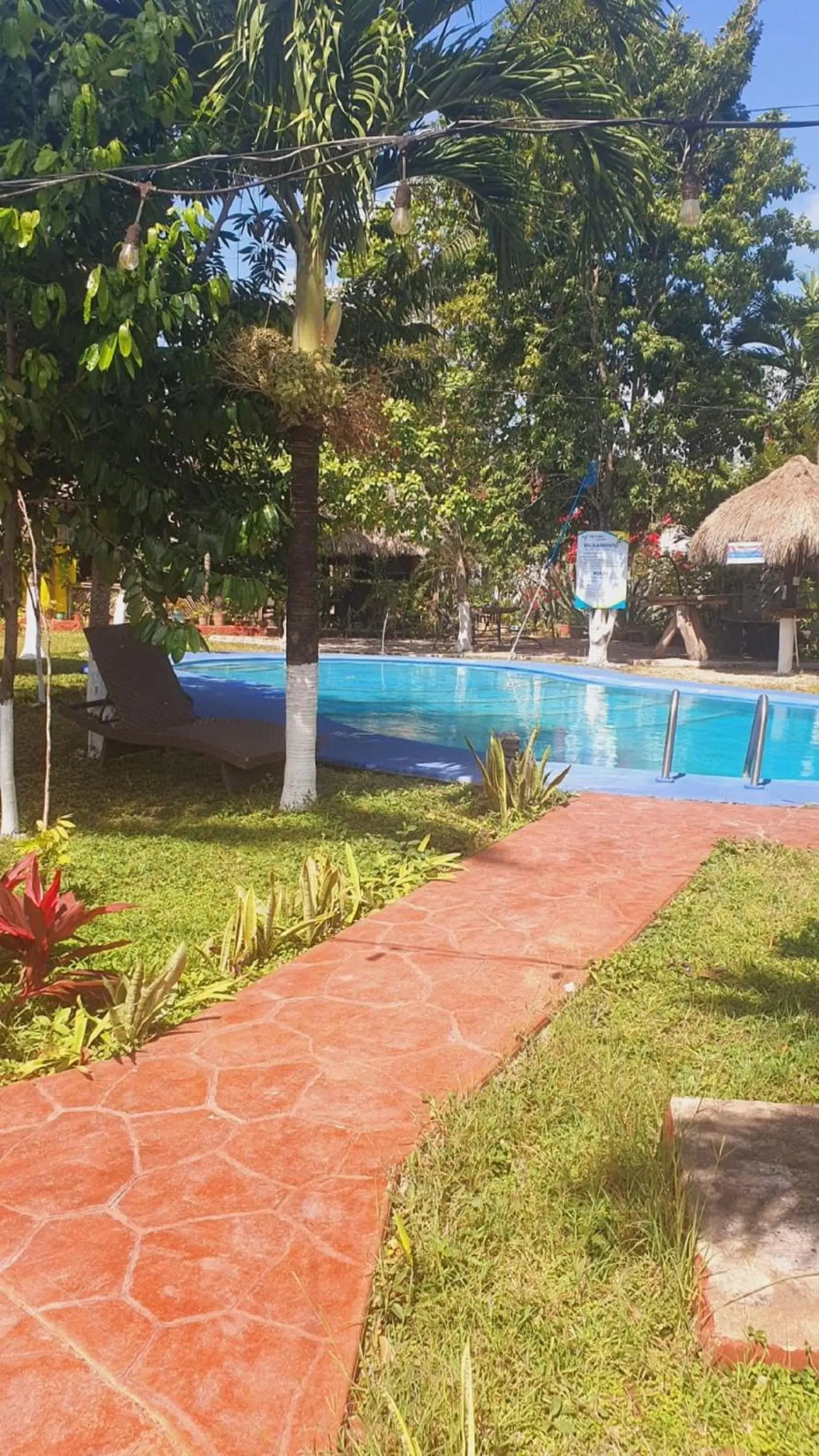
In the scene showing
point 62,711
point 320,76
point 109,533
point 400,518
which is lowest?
point 62,711

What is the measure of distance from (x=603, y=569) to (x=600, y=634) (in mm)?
1372

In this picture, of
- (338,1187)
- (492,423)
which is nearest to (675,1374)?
(338,1187)

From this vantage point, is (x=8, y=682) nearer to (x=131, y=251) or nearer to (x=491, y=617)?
(x=131, y=251)

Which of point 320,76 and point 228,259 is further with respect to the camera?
point 228,259

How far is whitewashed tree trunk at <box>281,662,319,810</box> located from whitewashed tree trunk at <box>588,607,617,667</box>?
1372 centimetres

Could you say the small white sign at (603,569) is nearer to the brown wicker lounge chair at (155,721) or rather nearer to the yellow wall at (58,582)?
the yellow wall at (58,582)

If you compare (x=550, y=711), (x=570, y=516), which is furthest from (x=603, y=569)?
(x=550, y=711)

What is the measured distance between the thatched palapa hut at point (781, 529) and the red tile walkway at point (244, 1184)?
15.7 metres

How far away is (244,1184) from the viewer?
9.84ft

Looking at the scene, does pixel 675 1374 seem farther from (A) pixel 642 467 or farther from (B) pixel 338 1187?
(A) pixel 642 467

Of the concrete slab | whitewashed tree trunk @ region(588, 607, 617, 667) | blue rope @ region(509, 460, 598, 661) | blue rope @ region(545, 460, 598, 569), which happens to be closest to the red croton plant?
the concrete slab

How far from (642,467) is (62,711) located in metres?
15.1

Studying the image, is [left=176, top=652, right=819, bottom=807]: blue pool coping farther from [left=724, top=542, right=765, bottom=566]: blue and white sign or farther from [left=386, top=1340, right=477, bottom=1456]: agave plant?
[left=386, top=1340, right=477, bottom=1456]: agave plant

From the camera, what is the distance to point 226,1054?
383 centimetres
